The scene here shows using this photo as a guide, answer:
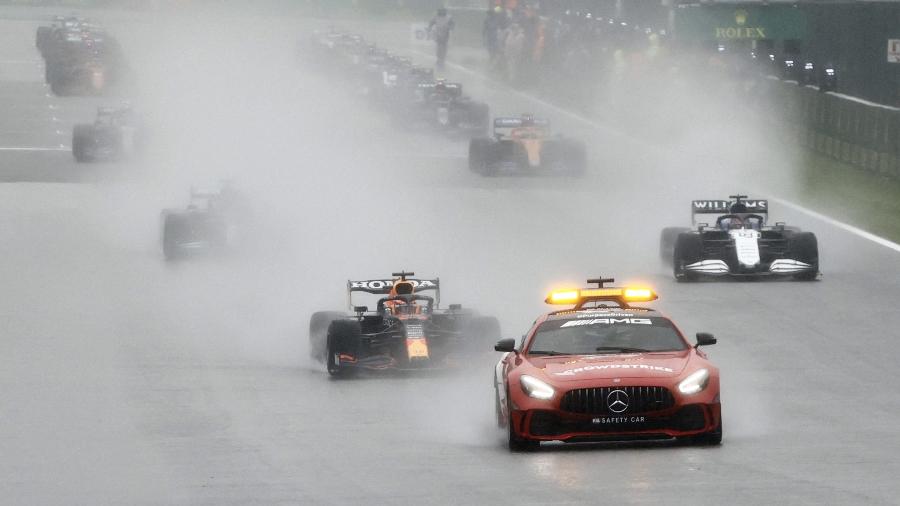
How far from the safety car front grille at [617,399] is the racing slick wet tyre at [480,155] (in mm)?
29033

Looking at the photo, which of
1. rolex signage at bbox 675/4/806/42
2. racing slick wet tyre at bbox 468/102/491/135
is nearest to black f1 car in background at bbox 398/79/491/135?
racing slick wet tyre at bbox 468/102/491/135

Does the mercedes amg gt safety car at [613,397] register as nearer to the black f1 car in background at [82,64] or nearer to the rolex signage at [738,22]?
the rolex signage at [738,22]

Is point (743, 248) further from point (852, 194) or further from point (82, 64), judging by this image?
point (82, 64)

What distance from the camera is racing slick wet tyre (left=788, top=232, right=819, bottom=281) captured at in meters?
27.6

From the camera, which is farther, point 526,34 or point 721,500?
point 526,34

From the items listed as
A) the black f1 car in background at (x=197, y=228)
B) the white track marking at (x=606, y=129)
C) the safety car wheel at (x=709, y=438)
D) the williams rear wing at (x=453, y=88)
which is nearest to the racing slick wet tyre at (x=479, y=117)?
the williams rear wing at (x=453, y=88)

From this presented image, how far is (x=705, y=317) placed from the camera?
25.1m

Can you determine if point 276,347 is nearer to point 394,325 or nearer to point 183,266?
point 394,325

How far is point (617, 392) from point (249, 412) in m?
4.24

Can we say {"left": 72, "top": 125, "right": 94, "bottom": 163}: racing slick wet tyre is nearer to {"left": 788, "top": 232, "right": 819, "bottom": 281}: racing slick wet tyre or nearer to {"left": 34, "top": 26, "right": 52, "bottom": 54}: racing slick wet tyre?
{"left": 788, "top": 232, "right": 819, "bottom": 281}: racing slick wet tyre

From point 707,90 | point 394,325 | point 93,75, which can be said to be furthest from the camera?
point 93,75

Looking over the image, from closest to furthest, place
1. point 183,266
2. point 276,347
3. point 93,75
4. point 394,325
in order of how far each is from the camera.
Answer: point 394,325, point 276,347, point 183,266, point 93,75

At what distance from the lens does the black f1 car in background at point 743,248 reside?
27.8 meters

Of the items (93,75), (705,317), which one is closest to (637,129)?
(93,75)
